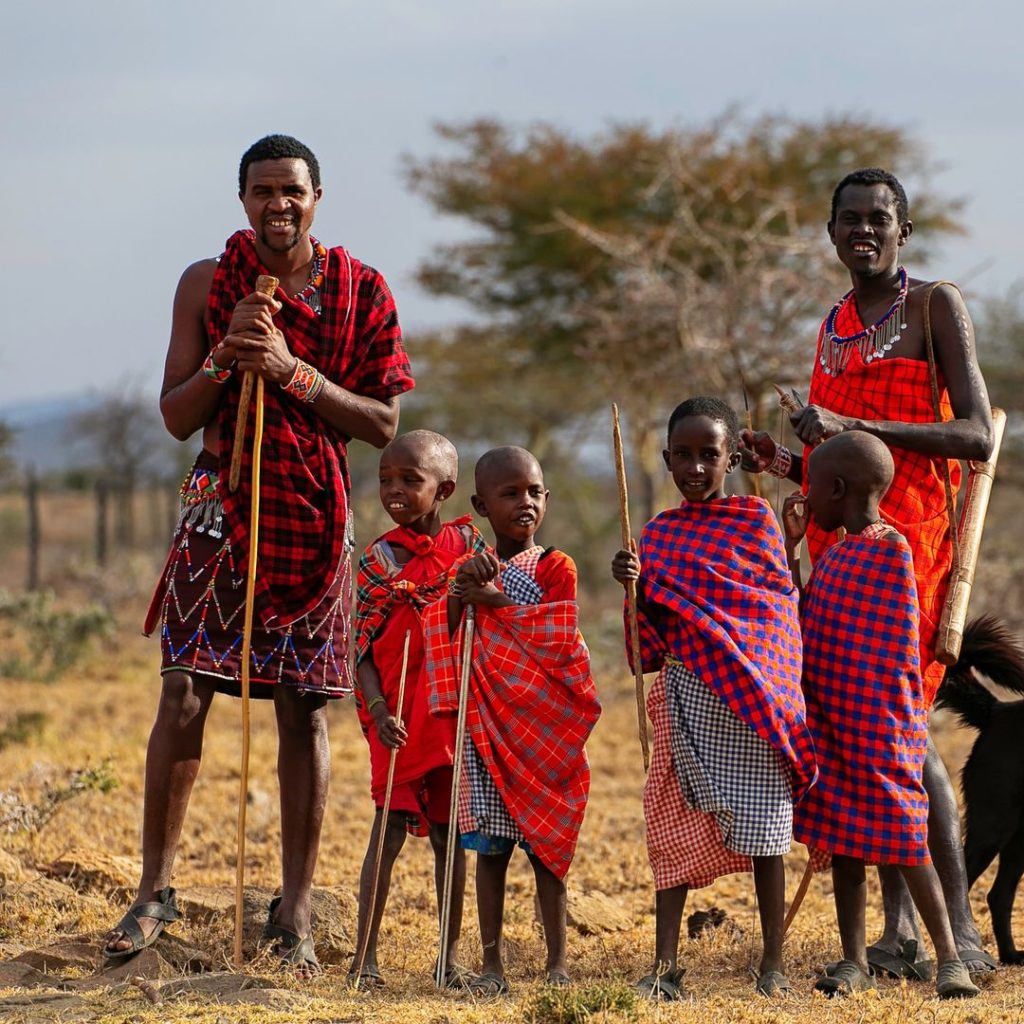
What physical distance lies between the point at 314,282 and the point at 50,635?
297 inches

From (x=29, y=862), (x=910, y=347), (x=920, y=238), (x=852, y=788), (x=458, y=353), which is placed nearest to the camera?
(x=852, y=788)

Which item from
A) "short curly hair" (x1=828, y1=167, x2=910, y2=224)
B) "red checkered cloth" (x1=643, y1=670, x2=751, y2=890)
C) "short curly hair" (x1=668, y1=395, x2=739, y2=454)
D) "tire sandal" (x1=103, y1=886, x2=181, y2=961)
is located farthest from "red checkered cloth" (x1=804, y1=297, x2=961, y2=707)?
"tire sandal" (x1=103, y1=886, x2=181, y2=961)

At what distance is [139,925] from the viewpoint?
4.45 metres

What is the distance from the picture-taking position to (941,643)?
4.56m

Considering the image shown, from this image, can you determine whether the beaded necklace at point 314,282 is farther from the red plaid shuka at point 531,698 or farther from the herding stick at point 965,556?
the herding stick at point 965,556

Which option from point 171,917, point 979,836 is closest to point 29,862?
point 171,917

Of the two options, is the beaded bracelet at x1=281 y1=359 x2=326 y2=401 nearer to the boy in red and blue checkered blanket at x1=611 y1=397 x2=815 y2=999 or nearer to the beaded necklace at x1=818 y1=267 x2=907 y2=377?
the boy in red and blue checkered blanket at x1=611 y1=397 x2=815 y2=999

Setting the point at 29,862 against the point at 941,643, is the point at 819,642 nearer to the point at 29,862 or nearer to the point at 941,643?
the point at 941,643

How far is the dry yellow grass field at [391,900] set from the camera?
392 centimetres

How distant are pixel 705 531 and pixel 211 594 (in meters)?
1.41

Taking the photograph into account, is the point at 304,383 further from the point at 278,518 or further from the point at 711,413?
the point at 711,413

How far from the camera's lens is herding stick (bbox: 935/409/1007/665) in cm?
456

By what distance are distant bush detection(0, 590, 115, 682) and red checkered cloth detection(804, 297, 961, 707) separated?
7.76m

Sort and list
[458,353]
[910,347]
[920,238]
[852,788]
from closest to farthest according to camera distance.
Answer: [852,788], [910,347], [920,238], [458,353]
